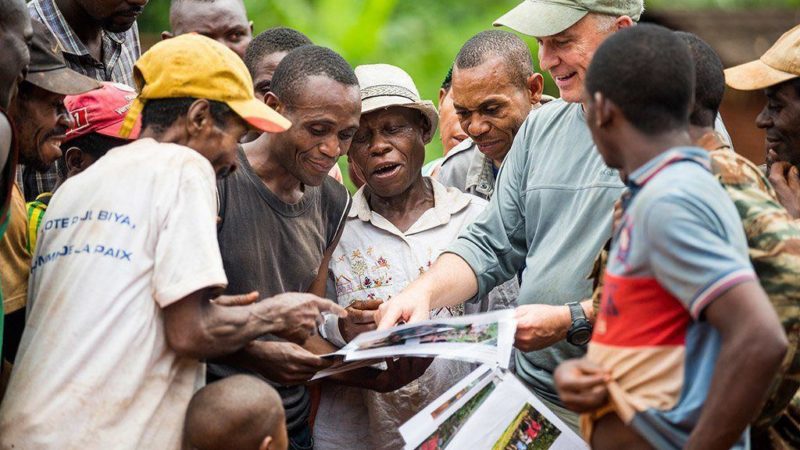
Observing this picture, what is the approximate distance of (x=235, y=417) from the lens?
11.4 feet

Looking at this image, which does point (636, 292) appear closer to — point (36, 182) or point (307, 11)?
point (36, 182)

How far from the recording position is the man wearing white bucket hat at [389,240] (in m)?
4.77

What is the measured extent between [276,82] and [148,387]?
5.65 ft

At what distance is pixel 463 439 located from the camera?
3635mm

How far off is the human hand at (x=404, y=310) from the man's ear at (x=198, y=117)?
1.01 metres

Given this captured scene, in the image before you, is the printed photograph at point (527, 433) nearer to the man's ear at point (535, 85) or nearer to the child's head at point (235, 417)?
the child's head at point (235, 417)

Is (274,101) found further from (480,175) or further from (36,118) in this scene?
(480,175)

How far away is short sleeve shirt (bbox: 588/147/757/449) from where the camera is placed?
2.69 meters

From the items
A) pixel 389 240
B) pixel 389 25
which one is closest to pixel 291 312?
pixel 389 240

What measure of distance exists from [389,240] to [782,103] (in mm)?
1819

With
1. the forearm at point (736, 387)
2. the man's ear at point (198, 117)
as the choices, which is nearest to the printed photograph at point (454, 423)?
the forearm at point (736, 387)

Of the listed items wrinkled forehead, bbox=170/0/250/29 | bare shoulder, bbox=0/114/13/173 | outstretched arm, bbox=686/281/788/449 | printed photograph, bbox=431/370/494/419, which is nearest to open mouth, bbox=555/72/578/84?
printed photograph, bbox=431/370/494/419

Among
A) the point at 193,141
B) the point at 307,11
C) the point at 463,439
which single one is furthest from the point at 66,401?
the point at 307,11

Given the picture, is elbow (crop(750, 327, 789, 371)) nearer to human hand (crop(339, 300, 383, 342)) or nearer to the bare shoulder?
human hand (crop(339, 300, 383, 342))
